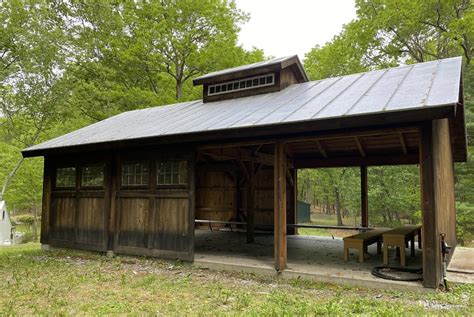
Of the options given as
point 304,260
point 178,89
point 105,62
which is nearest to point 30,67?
point 105,62

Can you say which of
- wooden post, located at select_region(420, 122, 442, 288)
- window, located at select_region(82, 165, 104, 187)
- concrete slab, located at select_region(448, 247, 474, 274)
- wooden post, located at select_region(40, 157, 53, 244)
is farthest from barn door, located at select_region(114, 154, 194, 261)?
concrete slab, located at select_region(448, 247, 474, 274)

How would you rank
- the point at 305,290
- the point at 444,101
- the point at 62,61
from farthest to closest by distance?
the point at 62,61
the point at 305,290
the point at 444,101

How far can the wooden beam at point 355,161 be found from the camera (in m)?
9.48

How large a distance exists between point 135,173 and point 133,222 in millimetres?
1048

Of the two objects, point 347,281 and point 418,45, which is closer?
point 347,281

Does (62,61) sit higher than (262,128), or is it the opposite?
(62,61)

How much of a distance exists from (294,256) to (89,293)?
3919mm

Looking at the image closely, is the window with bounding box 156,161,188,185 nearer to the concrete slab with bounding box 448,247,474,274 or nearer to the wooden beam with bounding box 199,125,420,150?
the wooden beam with bounding box 199,125,420,150

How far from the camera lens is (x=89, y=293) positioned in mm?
5027

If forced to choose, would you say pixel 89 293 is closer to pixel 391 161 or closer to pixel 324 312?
pixel 324 312

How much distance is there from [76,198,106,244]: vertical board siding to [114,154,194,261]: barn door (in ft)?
1.56

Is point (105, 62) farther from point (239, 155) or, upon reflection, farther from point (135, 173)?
point (239, 155)

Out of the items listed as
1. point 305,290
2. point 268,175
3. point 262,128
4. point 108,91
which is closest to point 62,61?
point 108,91

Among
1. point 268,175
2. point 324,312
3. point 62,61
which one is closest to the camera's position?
point 324,312
